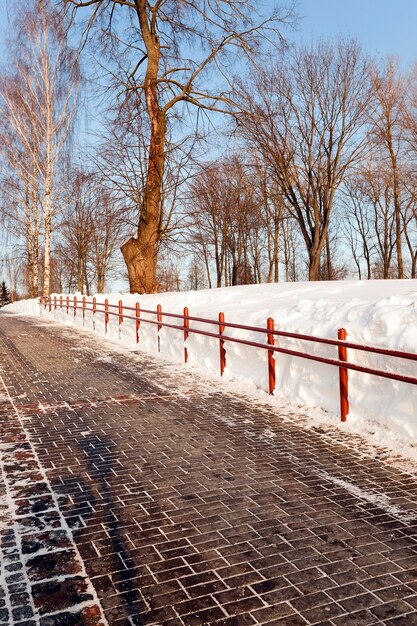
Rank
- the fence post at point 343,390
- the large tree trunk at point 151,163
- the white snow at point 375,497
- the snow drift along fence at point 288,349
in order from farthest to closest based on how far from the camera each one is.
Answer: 1. the large tree trunk at point 151,163
2. the fence post at point 343,390
3. the snow drift along fence at point 288,349
4. the white snow at point 375,497

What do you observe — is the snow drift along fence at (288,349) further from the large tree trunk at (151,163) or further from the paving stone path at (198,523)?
the large tree trunk at (151,163)

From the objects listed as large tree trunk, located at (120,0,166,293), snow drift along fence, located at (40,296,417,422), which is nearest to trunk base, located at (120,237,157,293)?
large tree trunk, located at (120,0,166,293)

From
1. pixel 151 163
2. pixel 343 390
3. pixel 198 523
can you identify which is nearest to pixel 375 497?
pixel 198 523

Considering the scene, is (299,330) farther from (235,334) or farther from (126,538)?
(126,538)

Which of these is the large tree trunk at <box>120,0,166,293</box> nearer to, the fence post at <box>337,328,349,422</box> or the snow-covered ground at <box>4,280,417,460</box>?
the snow-covered ground at <box>4,280,417,460</box>

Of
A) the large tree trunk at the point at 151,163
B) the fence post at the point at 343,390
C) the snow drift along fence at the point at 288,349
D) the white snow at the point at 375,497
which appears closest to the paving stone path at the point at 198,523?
the white snow at the point at 375,497

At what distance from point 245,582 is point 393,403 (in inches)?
143

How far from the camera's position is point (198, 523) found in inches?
153

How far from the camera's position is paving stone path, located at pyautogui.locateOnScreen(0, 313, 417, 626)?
2896 millimetres

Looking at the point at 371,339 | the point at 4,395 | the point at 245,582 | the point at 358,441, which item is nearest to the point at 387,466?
the point at 358,441

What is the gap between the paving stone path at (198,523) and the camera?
2896mm

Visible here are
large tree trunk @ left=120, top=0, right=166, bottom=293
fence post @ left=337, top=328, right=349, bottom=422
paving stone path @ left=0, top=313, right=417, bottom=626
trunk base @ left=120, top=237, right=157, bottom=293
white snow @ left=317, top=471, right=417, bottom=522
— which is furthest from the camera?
trunk base @ left=120, top=237, right=157, bottom=293

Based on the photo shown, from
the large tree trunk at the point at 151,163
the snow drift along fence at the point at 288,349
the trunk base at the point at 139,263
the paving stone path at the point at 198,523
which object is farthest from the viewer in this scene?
the trunk base at the point at 139,263

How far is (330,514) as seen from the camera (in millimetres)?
4020
